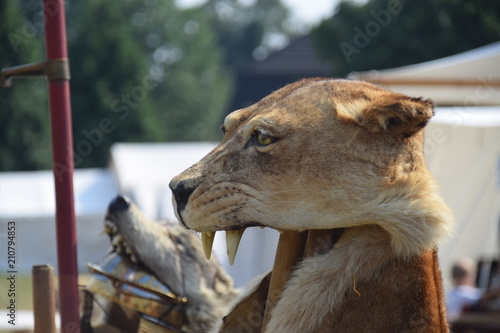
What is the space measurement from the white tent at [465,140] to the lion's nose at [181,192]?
473cm

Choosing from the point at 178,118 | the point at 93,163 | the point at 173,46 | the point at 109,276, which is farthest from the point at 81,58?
the point at 109,276

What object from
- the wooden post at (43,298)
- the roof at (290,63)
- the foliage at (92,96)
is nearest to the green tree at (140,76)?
the foliage at (92,96)

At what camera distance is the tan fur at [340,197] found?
1.50m

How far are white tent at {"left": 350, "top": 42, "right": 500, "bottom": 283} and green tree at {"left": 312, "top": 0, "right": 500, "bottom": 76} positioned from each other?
914cm

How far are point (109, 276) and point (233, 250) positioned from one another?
2.85 ft

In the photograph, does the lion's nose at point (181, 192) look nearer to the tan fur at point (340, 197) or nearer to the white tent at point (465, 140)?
the tan fur at point (340, 197)

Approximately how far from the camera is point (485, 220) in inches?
295

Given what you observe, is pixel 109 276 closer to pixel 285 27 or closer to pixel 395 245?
pixel 395 245

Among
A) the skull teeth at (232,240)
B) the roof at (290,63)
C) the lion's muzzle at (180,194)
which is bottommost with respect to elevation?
the skull teeth at (232,240)

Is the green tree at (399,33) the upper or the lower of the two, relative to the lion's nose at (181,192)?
upper

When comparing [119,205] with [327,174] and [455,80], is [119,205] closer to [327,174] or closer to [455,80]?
[327,174]

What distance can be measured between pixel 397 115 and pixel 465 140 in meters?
5.50

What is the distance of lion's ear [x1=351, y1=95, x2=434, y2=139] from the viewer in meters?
1.49

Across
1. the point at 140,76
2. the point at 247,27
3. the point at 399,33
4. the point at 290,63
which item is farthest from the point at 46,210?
the point at 247,27
